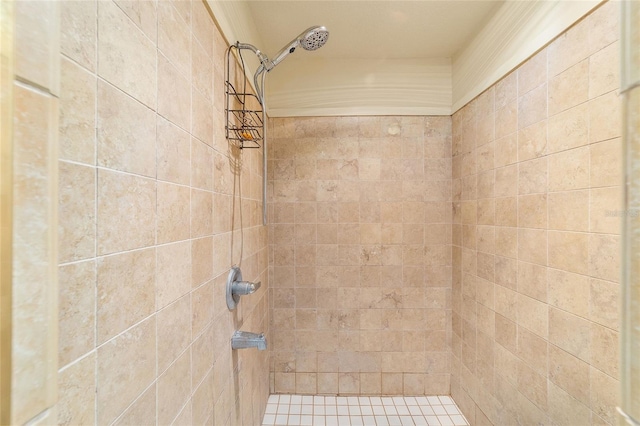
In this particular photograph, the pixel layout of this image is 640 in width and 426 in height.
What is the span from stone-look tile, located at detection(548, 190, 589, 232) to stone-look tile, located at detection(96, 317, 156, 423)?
1.39m

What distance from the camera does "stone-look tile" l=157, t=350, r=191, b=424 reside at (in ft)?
2.22

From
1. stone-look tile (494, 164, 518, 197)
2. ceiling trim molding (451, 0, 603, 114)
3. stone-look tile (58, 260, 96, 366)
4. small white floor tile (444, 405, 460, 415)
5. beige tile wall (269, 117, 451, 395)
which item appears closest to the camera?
stone-look tile (58, 260, 96, 366)

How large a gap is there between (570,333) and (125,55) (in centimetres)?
160

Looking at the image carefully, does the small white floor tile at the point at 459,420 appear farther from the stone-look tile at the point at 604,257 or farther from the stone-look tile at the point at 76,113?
the stone-look tile at the point at 76,113

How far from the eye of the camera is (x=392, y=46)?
6.04 feet

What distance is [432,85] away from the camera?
200 cm

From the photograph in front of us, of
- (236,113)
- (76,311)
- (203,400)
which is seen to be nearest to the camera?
(76,311)

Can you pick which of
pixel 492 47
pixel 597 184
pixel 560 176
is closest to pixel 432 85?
pixel 492 47

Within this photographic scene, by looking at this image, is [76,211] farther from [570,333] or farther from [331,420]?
[331,420]

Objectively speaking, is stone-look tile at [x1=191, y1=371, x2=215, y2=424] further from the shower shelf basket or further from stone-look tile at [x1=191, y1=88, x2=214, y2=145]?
the shower shelf basket

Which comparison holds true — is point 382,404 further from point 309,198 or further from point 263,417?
point 309,198

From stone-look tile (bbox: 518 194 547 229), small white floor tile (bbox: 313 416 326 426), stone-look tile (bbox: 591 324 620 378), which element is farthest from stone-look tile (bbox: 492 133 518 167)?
small white floor tile (bbox: 313 416 326 426)

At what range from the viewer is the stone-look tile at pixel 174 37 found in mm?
679

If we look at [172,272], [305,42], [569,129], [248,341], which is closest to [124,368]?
[172,272]
